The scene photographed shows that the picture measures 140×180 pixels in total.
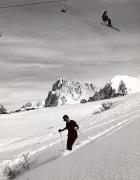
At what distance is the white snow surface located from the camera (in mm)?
8438

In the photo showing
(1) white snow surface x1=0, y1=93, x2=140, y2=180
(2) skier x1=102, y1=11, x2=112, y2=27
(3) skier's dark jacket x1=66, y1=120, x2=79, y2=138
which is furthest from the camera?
(3) skier's dark jacket x1=66, y1=120, x2=79, y2=138

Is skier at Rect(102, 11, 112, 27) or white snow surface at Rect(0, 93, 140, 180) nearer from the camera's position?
white snow surface at Rect(0, 93, 140, 180)

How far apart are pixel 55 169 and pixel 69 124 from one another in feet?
13.5

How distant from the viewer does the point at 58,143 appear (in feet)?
59.7

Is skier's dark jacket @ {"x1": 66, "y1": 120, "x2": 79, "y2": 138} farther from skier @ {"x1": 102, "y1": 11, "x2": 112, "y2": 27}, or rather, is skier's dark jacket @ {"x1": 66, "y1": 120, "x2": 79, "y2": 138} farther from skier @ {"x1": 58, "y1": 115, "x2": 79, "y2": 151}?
skier @ {"x1": 102, "y1": 11, "x2": 112, "y2": 27}

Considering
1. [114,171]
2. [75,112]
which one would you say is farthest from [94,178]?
[75,112]

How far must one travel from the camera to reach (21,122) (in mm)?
39156

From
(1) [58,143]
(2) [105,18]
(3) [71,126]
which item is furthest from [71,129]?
(1) [58,143]

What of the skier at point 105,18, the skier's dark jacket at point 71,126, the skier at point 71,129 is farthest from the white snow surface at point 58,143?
the skier at point 105,18

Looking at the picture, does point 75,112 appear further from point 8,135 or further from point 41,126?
point 8,135

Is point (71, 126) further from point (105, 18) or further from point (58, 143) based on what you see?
point (58, 143)

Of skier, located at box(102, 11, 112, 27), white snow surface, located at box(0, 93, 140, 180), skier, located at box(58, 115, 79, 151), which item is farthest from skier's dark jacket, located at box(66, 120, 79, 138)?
skier, located at box(102, 11, 112, 27)

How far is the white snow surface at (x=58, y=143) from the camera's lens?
8438mm

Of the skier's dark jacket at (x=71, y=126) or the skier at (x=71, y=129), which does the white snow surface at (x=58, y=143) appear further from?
the skier's dark jacket at (x=71, y=126)
